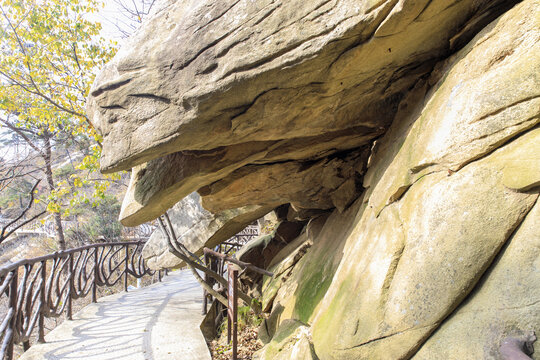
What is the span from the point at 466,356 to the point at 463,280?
47 centimetres

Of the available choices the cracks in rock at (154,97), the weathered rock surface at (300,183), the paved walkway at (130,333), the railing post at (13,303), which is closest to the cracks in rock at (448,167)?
the weathered rock surface at (300,183)

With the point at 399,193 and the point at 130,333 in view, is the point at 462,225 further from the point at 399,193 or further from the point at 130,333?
the point at 130,333

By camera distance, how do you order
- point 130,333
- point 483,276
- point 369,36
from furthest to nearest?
point 130,333
point 369,36
point 483,276

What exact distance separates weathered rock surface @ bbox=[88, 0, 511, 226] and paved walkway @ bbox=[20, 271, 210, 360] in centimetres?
264

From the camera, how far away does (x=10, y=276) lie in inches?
166

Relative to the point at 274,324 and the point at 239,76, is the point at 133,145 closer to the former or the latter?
the point at 239,76

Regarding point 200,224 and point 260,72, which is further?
point 200,224

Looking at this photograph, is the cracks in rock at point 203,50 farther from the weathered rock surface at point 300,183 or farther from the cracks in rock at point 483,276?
the cracks in rock at point 483,276

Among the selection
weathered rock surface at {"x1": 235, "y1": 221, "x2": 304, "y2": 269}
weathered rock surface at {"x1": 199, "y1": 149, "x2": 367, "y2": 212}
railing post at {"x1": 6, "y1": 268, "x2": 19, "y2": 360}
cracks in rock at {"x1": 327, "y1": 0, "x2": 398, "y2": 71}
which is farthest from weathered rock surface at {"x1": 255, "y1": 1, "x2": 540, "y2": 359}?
weathered rock surface at {"x1": 235, "y1": 221, "x2": 304, "y2": 269}

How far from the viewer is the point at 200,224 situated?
8.98 meters

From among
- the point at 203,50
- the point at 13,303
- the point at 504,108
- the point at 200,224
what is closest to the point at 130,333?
the point at 13,303

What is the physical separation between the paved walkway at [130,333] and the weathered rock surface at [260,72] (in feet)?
8.66

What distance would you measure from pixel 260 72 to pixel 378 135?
213 centimetres

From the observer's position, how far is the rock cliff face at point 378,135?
212 cm
